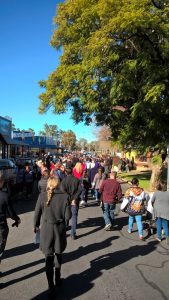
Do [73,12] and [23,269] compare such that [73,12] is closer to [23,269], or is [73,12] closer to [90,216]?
[90,216]

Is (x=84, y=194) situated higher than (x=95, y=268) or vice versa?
(x=84, y=194)

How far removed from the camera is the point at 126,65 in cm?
1498

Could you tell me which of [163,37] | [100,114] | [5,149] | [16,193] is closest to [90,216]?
[16,193]

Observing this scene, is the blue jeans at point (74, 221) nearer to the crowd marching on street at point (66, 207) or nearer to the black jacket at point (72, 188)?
the crowd marching on street at point (66, 207)

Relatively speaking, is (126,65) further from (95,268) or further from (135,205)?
(95,268)

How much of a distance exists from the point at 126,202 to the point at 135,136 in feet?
31.9

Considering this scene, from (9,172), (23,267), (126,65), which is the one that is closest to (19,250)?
(23,267)

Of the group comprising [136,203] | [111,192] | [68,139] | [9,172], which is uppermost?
[68,139]

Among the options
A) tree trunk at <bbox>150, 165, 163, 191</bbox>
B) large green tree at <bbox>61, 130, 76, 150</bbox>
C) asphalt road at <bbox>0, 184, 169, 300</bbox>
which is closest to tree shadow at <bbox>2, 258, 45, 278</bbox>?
asphalt road at <bbox>0, 184, 169, 300</bbox>

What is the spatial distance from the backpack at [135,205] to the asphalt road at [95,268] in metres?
0.64

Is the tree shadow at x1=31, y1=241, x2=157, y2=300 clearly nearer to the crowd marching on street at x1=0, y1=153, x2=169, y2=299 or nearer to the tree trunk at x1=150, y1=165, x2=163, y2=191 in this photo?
the crowd marching on street at x1=0, y1=153, x2=169, y2=299

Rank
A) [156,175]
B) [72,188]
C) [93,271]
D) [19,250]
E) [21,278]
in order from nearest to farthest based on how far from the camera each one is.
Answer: [21,278], [93,271], [19,250], [72,188], [156,175]

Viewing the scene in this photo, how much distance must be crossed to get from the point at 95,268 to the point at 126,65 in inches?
383

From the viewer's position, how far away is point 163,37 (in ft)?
47.3
